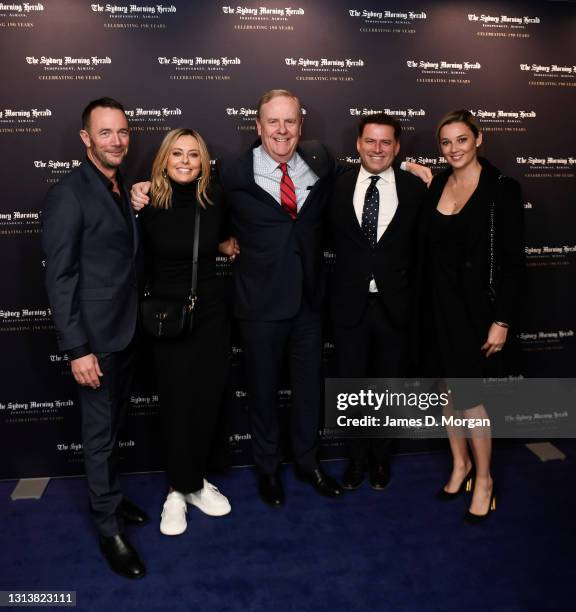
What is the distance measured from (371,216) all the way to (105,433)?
1.57m

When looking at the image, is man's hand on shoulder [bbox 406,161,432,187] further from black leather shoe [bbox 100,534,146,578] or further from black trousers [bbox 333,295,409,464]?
black leather shoe [bbox 100,534,146,578]

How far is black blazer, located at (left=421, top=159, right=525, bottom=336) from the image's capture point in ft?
8.48

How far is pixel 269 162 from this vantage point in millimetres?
2754

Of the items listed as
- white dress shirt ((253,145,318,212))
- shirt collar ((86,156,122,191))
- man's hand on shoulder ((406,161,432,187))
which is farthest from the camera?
man's hand on shoulder ((406,161,432,187))

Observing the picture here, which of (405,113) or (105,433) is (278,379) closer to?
(105,433)

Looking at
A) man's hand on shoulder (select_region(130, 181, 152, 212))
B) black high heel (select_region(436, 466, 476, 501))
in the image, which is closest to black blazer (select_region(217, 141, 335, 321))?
man's hand on shoulder (select_region(130, 181, 152, 212))

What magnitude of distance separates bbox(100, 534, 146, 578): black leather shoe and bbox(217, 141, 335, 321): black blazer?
45.7 inches

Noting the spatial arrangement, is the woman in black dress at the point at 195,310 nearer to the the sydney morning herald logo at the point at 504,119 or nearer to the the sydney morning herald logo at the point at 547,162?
the the sydney morning herald logo at the point at 504,119

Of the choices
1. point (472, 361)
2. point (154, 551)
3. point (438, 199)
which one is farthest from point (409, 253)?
point (154, 551)

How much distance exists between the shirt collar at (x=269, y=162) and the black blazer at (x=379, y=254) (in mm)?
231

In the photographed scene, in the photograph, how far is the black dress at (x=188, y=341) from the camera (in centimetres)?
→ 258

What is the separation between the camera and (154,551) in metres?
2.66

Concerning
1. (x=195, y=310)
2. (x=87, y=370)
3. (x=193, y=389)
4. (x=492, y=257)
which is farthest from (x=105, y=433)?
(x=492, y=257)

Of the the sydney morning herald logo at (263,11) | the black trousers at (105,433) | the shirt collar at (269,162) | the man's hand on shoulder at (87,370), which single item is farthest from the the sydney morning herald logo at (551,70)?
the man's hand on shoulder at (87,370)
